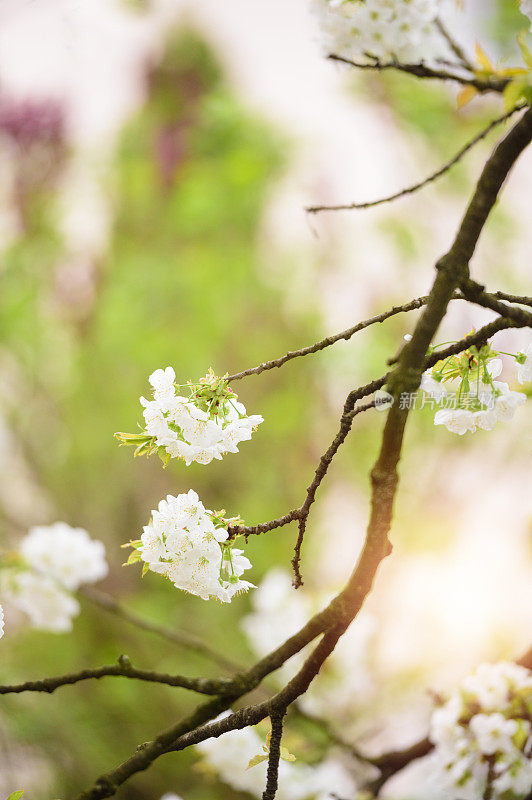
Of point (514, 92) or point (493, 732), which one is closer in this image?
point (514, 92)

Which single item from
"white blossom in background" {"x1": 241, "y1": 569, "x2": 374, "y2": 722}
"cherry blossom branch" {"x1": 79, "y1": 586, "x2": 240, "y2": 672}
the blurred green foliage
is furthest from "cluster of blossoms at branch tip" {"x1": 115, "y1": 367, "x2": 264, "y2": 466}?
Answer: the blurred green foliage

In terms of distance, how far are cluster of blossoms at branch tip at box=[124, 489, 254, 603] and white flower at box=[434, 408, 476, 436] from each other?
20 cm

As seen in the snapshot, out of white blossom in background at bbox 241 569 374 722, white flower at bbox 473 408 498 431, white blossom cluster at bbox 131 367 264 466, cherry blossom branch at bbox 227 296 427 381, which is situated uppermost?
white blossom in background at bbox 241 569 374 722

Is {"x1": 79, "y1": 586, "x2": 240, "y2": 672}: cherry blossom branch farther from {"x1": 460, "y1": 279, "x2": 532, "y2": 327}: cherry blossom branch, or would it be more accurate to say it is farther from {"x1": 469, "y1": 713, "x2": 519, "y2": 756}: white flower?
{"x1": 460, "y1": 279, "x2": 532, "y2": 327}: cherry blossom branch

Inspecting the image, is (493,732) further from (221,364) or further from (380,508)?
(221,364)

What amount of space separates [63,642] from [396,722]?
1796mm

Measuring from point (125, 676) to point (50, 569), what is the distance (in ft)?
2.31

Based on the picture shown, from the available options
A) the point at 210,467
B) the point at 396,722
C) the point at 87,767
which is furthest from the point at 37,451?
the point at 396,722

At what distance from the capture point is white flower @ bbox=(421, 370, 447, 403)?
0.51 metres

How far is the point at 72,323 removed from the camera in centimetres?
365

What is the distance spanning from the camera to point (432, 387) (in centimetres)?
51

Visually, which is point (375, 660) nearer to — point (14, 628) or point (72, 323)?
point (14, 628)

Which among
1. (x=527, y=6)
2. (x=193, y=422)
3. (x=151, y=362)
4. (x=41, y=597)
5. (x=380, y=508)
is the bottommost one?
(x=380, y=508)

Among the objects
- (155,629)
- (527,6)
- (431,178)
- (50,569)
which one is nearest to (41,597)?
(50,569)
